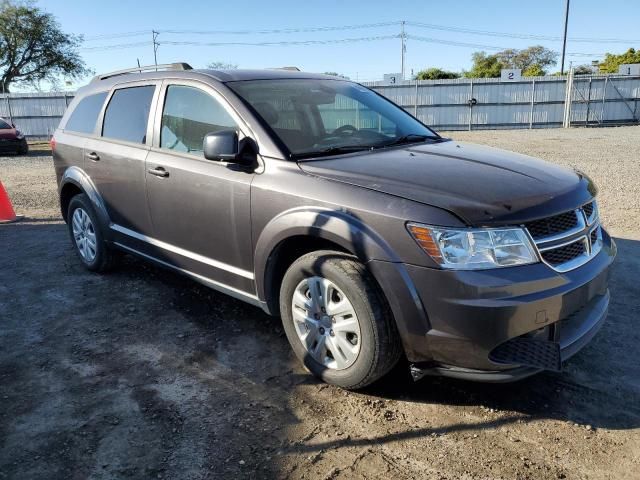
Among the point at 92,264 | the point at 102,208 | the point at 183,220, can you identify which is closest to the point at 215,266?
the point at 183,220

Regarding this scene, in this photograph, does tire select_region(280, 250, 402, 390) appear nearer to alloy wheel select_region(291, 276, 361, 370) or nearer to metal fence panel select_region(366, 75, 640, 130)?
alloy wheel select_region(291, 276, 361, 370)

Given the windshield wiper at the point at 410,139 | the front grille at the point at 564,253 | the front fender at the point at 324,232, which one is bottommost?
the front grille at the point at 564,253

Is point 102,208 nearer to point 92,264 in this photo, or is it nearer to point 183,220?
point 92,264

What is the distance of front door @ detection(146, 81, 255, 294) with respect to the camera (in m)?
3.51

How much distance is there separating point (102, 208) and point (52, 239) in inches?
93.9

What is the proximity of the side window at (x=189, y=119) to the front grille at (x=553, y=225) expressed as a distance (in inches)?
76.4

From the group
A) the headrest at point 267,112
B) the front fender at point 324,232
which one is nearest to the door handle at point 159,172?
the headrest at point 267,112

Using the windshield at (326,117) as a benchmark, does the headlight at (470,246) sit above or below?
below

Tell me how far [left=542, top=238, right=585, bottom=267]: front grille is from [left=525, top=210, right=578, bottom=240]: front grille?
8 cm

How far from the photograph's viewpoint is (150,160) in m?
4.16

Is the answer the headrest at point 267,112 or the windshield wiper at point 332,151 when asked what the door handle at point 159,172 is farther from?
the windshield wiper at point 332,151

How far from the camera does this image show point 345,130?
3861 mm

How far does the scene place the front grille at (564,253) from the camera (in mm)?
2709

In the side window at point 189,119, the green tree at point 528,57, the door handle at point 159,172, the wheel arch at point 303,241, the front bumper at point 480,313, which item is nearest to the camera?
the front bumper at point 480,313
